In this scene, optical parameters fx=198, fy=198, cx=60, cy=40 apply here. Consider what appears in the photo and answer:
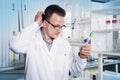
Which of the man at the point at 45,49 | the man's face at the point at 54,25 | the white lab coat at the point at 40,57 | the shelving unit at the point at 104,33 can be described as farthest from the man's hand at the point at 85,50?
the shelving unit at the point at 104,33

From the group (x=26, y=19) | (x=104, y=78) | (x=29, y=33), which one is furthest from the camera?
(x=26, y=19)

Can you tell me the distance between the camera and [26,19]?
2.61m

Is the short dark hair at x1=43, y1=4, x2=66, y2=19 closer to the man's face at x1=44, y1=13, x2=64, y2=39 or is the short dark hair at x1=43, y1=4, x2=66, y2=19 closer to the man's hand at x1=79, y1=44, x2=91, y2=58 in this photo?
the man's face at x1=44, y1=13, x2=64, y2=39

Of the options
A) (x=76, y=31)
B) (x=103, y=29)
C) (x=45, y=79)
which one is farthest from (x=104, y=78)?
(x=45, y=79)

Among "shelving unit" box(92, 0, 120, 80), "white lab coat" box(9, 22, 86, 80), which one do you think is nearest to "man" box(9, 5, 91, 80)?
"white lab coat" box(9, 22, 86, 80)

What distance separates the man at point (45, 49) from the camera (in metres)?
1.47

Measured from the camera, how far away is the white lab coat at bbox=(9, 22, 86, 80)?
57.6 inches

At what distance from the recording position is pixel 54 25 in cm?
150

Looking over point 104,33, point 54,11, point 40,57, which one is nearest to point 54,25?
point 54,11

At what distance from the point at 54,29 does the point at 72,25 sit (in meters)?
1.01

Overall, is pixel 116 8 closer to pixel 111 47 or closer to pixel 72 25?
pixel 111 47

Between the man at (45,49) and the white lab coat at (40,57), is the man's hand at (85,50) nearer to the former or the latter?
the man at (45,49)

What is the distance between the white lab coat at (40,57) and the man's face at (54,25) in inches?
3.4

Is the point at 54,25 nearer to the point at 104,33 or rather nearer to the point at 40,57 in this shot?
the point at 40,57
